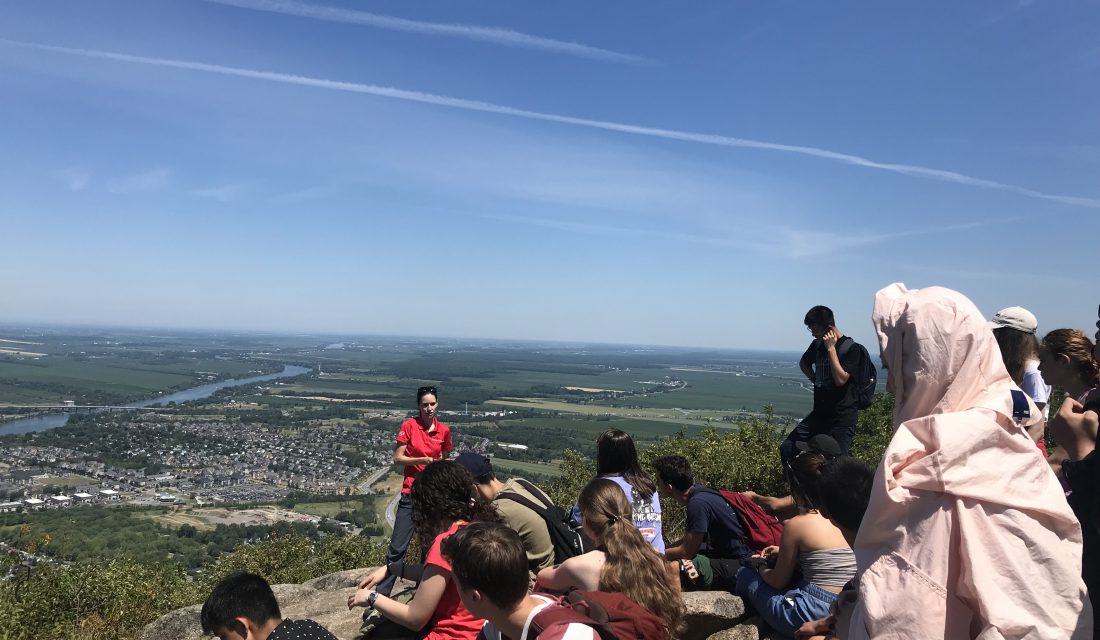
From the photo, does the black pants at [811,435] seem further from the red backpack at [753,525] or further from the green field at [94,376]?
the green field at [94,376]

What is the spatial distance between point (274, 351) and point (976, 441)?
20077cm

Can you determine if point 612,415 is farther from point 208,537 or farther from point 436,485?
point 436,485

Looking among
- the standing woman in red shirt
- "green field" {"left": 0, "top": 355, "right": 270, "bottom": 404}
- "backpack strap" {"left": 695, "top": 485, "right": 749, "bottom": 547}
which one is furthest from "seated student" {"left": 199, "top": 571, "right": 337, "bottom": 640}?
"green field" {"left": 0, "top": 355, "right": 270, "bottom": 404}

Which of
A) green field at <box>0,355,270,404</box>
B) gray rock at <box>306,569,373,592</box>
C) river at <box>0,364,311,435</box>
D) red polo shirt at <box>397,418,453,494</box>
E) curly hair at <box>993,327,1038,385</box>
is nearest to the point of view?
curly hair at <box>993,327,1038,385</box>

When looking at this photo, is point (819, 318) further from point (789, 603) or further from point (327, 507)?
point (327, 507)

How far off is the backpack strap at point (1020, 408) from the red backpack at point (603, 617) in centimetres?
147

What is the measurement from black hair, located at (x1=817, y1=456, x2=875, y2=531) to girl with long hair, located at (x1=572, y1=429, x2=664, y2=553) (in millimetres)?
2126

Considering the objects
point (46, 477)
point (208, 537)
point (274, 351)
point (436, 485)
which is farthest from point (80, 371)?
point (436, 485)

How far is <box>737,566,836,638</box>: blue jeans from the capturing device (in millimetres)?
3307

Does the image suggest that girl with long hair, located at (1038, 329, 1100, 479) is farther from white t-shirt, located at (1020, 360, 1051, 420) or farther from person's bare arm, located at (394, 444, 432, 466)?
person's bare arm, located at (394, 444, 432, 466)

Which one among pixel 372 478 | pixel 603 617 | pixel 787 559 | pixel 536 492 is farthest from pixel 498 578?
pixel 372 478

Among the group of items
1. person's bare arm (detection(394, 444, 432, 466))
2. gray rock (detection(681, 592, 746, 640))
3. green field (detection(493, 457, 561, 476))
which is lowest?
green field (detection(493, 457, 561, 476))

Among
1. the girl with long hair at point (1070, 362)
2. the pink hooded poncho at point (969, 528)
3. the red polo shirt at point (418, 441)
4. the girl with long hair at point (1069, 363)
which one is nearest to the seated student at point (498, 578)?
the pink hooded poncho at point (969, 528)

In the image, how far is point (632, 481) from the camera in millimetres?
4590
